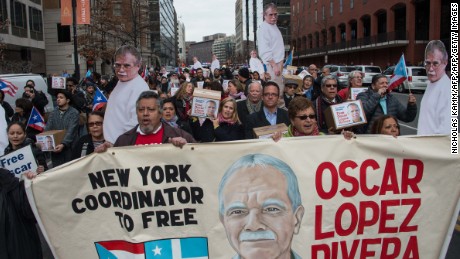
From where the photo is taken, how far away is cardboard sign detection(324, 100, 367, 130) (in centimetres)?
464

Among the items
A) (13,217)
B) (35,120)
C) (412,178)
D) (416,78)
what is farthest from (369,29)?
(13,217)

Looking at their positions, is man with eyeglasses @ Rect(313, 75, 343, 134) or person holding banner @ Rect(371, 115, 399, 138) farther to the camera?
man with eyeglasses @ Rect(313, 75, 343, 134)

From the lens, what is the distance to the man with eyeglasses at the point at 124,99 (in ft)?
14.9

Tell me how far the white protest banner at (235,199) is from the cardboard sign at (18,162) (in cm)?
54

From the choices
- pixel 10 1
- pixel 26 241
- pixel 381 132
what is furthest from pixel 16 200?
pixel 10 1

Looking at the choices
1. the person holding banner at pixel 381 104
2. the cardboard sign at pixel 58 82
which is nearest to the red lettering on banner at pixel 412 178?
the person holding banner at pixel 381 104

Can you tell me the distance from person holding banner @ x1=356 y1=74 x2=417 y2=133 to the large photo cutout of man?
285 cm

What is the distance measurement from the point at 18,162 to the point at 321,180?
8.35 feet

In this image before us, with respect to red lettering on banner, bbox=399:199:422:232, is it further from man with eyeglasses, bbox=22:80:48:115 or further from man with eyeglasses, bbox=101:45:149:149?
man with eyeglasses, bbox=22:80:48:115

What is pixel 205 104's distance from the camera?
656cm

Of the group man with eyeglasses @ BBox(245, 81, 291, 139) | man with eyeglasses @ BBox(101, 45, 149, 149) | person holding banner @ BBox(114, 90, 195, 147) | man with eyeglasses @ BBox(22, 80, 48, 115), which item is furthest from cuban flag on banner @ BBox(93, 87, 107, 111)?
person holding banner @ BBox(114, 90, 195, 147)

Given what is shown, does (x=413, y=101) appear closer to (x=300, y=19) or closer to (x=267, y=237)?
(x=267, y=237)

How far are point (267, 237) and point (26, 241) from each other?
1.94m

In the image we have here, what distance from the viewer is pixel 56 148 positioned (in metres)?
6.30
